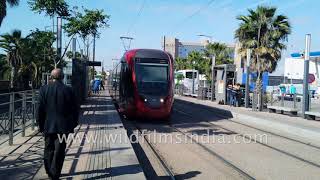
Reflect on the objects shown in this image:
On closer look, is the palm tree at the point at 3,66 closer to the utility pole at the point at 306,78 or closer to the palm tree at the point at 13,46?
the palm tree at the point at 13,46

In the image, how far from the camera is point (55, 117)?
7824mm

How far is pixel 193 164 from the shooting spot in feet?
35.6

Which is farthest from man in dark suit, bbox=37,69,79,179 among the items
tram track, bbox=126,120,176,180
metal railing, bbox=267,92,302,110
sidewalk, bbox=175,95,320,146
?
metal railing, bbox=267,92,302,110

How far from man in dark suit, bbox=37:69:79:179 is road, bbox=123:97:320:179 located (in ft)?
7.10

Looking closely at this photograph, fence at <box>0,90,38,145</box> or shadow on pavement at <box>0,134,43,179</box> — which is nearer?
shadow on pavement at <box>0,134,43,179</box>

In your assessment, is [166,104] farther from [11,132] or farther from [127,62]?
[11,132]

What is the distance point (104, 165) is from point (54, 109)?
1.94m

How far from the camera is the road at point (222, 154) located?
393 inches

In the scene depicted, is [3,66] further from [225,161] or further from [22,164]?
[22,164]

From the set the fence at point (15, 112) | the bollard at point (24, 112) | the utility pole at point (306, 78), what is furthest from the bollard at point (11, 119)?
the utility pole at point (306, 78)

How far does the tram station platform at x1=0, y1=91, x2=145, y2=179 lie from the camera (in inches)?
335

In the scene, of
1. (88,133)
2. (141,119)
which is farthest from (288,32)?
(88,133)

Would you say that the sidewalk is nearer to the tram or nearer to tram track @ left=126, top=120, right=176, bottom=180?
the tram

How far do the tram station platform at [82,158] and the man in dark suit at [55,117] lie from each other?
47cm
